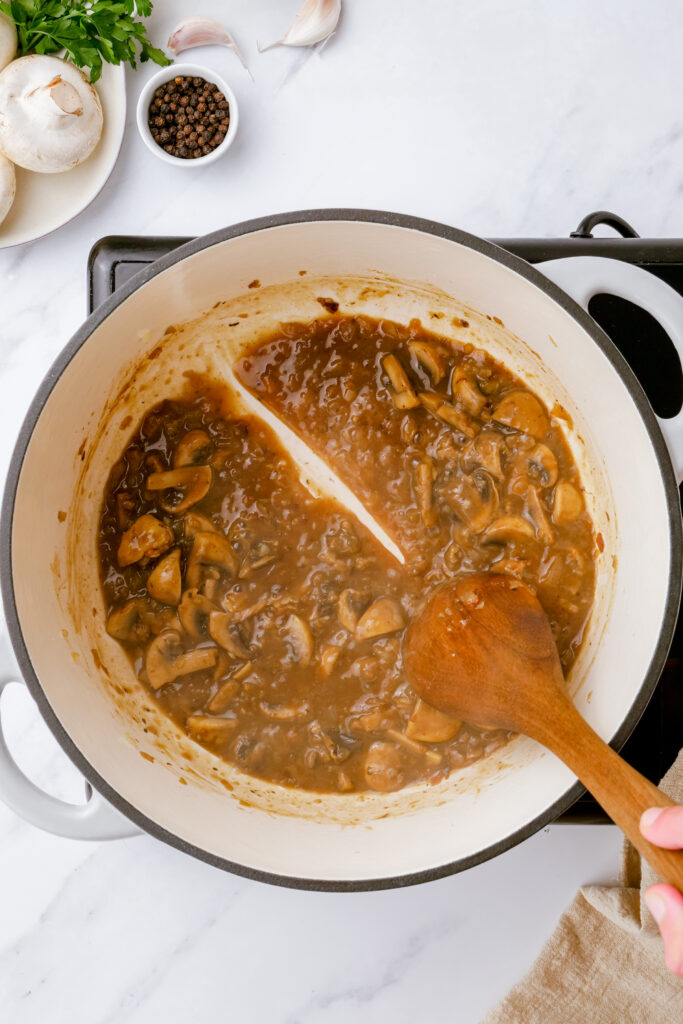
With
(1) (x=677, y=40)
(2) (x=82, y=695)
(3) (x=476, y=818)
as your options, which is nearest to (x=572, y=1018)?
(3) (x=476, y=818)

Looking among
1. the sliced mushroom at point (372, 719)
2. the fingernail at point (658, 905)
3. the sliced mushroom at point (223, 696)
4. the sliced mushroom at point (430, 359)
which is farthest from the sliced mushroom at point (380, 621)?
the fingernail at point (658, 905)

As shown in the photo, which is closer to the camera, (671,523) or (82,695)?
(671,523)

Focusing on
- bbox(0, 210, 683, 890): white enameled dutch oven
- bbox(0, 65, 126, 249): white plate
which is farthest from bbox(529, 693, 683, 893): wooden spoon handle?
bbox(0, 65, 126, 249): white plate

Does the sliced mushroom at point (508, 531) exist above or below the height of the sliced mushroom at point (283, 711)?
above

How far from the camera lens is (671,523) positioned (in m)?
1.57

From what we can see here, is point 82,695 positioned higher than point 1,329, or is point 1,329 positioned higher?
A: point 1,329

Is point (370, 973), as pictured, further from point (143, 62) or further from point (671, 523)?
point (143, 62)

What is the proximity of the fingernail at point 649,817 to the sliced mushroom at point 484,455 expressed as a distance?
737mm

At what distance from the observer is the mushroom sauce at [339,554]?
1.82m

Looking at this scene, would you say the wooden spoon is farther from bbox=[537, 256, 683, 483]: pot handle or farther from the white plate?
the white plate

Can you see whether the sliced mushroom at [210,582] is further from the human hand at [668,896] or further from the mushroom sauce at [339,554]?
the human hand at [668,896]

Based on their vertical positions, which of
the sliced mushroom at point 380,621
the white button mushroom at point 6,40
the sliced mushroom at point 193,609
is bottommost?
the sliced mushroom at point 380,621

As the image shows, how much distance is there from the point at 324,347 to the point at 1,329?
30.0 inches

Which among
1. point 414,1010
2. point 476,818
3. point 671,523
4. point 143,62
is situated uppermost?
point 143,62
